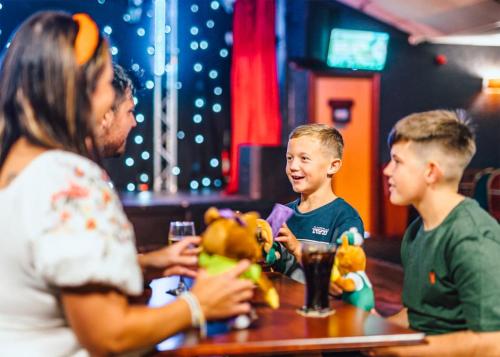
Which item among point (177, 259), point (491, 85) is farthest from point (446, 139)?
point (491, 85)

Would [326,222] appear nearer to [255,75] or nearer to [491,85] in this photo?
[255,75]

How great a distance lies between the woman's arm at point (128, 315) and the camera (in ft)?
3.97

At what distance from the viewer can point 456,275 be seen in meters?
1.66

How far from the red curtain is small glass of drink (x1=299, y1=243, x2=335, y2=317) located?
6.26 meters

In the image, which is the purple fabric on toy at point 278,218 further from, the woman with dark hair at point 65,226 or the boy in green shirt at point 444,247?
the woman with dark hair at point 65,226

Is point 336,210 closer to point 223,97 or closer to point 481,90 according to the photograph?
point 223,97

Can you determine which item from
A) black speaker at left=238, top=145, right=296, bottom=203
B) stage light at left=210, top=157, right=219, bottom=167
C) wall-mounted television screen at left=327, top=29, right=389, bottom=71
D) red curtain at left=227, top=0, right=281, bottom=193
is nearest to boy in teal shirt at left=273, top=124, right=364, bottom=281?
black speaker at left=238, top=145, right=296, bottom=203

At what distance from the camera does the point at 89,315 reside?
1.21m

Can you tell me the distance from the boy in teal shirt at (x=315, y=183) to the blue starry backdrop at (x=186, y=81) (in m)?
5.59

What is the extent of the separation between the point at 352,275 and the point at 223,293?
57cm

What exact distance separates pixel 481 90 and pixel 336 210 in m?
6.97

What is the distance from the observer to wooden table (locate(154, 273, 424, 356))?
1.35m

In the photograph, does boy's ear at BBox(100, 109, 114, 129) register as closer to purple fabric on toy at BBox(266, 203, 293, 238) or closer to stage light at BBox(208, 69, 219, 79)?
purple fabric on toy at BBox(266, 203, 293, 238)

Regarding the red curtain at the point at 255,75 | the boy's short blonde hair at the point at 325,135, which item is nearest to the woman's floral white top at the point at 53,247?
the boy's short blonde hair at the point at 325,135
